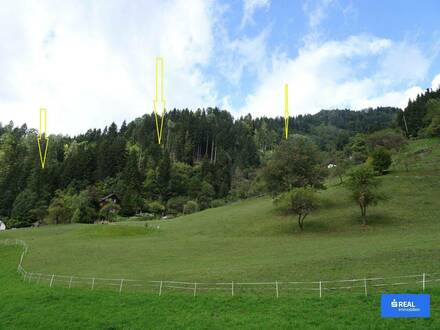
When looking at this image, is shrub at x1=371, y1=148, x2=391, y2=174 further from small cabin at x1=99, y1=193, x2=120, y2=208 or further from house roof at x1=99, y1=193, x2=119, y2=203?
house roof at x1=99, y1=193, x2=119, y2=203

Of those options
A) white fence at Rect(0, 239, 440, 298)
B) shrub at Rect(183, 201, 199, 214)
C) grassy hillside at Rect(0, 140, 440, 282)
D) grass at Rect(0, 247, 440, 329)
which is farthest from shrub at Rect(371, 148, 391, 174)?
grass at Rect(0, 247, 440, 329)

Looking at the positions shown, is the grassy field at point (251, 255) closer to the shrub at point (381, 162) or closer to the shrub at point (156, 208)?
the shrub at point (381, 162)

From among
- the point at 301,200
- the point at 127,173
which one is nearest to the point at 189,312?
the point at 301,200

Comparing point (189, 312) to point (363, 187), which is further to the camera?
point (363, 187)

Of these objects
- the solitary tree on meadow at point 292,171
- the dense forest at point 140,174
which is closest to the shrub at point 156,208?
the dense forest at point 140,174

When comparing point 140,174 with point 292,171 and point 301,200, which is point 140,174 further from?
point 301,200

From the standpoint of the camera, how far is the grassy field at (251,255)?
71.4 ft

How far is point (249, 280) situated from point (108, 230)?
48.3 m

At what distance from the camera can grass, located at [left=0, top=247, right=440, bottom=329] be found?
1891 cm

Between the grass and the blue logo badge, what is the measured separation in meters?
0.38

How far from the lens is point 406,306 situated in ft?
60.3

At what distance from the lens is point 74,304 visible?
26703 millimetres

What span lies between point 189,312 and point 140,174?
370 ft

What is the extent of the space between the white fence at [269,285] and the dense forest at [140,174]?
51627 mm
